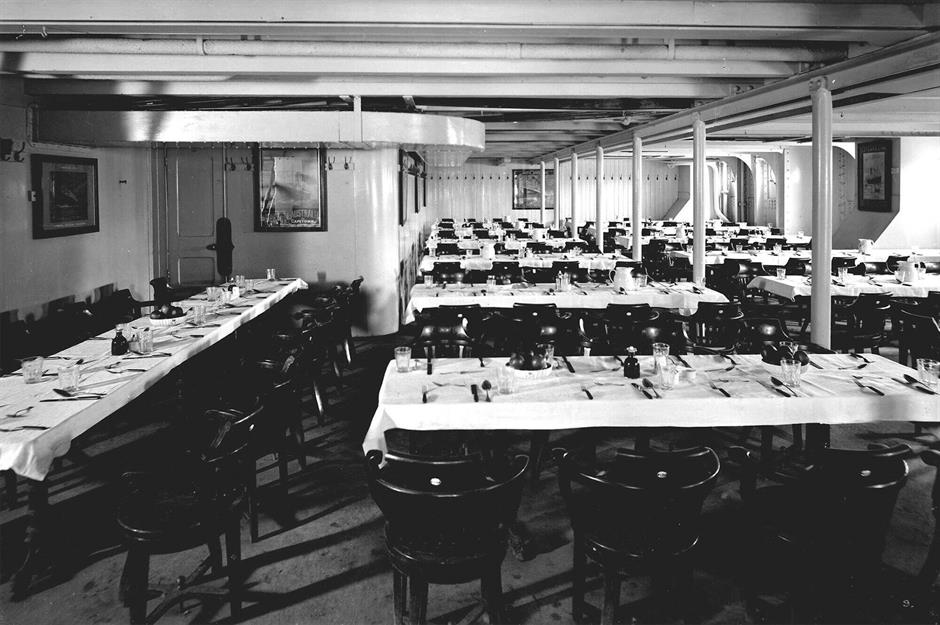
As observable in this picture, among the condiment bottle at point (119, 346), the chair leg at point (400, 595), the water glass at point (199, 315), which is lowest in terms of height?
→ the chair leg at point (400, 595)

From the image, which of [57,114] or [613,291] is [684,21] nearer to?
[613,291]

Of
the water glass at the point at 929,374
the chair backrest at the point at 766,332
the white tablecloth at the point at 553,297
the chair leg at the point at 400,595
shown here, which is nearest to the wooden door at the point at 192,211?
the white tablecloth at the point at 553,297

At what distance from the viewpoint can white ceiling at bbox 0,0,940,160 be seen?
16.3 ft

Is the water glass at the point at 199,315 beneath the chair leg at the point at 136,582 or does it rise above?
above

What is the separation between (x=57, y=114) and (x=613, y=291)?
6062 millimetres

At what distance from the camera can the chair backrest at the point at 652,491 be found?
257 cm

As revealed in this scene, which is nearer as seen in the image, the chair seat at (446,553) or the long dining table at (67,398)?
the chair seat at (446,553)

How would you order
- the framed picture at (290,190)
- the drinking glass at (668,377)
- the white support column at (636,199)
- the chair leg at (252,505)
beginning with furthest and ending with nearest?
the white support column at (636,199), the framed picture at (290,190), the drinking glass at (668,377), the chair leg at (252,505)

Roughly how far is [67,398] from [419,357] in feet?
7.70

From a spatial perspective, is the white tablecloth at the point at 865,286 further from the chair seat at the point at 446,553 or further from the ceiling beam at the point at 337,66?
the chair seat at the point at 446,553

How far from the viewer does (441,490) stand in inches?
101

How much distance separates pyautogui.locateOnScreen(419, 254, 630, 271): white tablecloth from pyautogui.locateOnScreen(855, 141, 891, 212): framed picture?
774 cm

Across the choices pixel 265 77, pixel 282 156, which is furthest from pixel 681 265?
pixel 265 77

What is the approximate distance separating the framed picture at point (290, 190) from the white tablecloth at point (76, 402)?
12.4 feet
